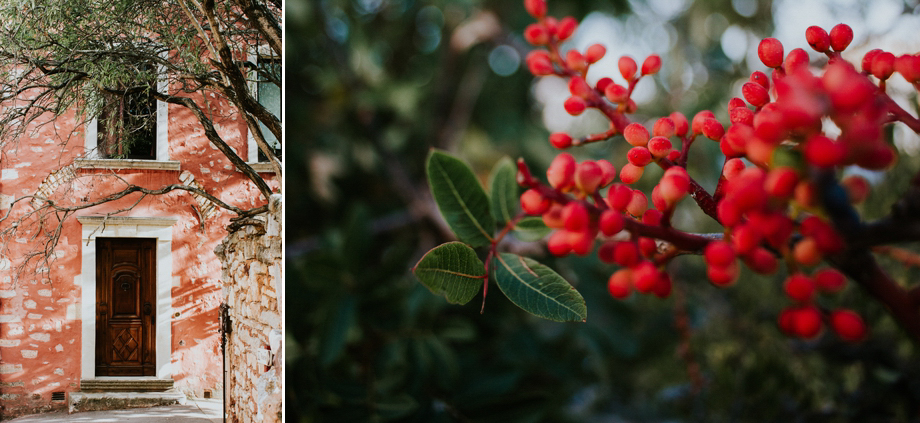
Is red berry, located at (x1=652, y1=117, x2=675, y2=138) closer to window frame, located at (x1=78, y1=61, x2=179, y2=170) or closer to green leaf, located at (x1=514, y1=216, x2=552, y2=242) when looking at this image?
green leaf, located at (x1=514, y1=216, x2=552, y2=242)

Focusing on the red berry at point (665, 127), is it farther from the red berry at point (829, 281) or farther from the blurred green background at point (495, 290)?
the blurred green background at point (495, 290)

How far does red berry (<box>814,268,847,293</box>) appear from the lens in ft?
0.50

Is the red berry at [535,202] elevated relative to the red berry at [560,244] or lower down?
elevated

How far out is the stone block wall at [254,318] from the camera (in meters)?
1.19

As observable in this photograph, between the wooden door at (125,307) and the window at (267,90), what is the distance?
0.33 metres

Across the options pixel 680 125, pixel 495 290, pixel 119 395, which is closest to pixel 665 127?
pixel 680 125

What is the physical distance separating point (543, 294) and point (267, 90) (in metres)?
1.11

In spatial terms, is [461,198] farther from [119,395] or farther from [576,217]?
[119,395]

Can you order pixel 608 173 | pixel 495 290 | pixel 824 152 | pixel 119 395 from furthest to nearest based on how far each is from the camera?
pixel 119 395, pixel 495 290, pixel 608 173, pixel 824 152

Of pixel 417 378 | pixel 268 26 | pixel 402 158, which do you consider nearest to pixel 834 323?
pixel 417 378

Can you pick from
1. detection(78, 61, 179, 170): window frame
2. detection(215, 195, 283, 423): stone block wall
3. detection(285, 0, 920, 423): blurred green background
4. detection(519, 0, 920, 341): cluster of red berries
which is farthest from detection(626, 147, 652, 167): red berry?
detection(78, 61, 179, 170): window frame

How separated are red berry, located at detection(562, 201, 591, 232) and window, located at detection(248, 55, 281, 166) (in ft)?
3.59

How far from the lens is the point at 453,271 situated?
1.00 feet

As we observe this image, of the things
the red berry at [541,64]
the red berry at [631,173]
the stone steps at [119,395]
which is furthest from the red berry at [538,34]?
the stone steps at [119,395]
